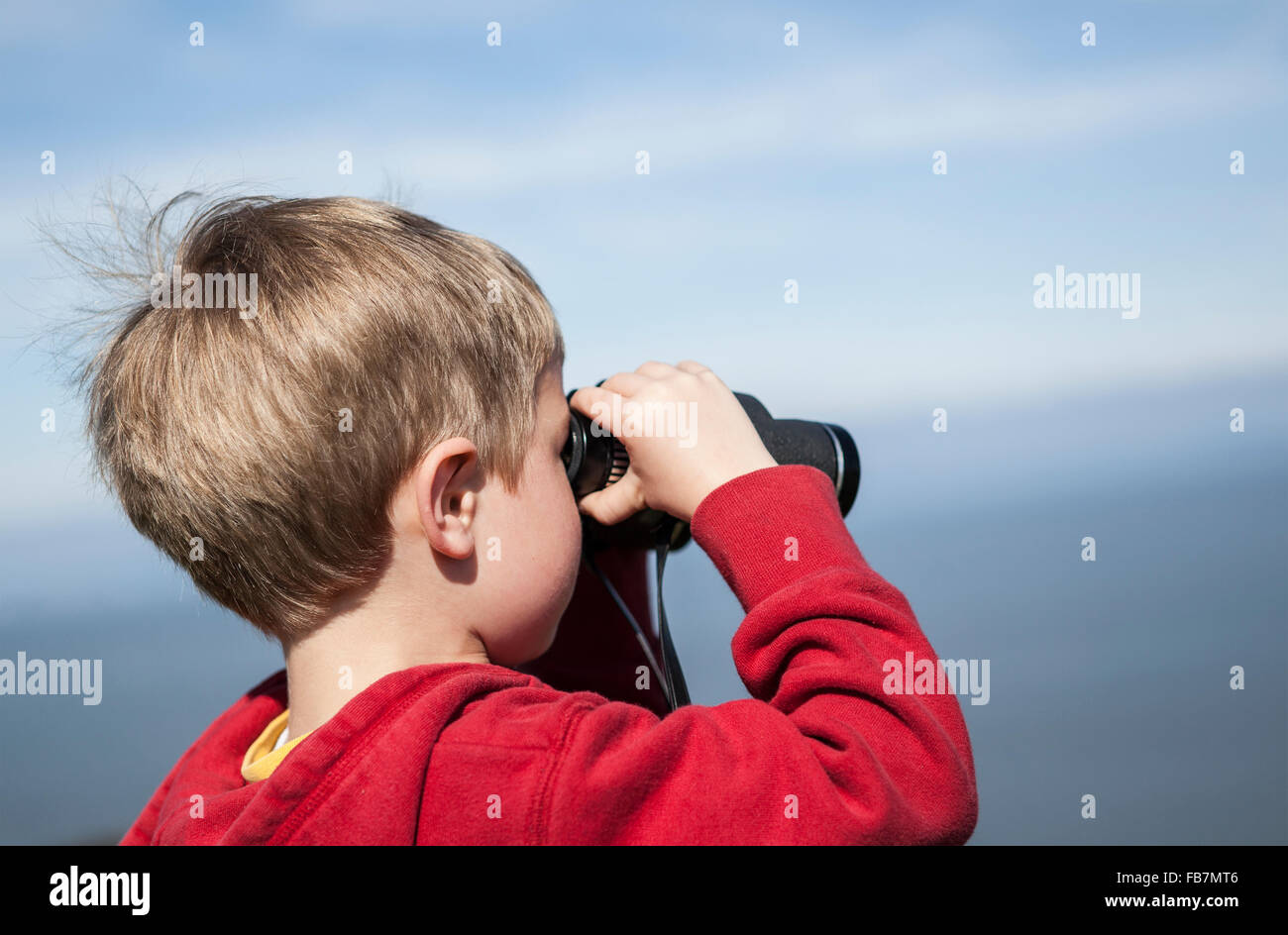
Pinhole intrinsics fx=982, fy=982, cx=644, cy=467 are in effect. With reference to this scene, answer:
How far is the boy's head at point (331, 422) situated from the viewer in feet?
2.44

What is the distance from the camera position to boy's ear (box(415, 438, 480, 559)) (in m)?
0.74

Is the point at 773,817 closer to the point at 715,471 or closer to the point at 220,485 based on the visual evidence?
the point at 715,471

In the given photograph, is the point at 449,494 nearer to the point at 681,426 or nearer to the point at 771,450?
the point at 681,426

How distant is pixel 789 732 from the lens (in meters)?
0.68

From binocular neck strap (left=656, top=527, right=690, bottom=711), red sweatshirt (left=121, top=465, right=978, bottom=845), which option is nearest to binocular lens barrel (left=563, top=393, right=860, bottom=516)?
binocular neck strap (left=656, top=527, right=690, bottom=711)

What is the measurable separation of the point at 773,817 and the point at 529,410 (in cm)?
38

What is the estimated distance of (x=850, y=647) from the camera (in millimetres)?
712

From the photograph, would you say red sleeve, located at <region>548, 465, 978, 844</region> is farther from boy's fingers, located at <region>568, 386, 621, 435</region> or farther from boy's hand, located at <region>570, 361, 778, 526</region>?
boy's fingers, located at <region>568, 386, 621, 435</region>

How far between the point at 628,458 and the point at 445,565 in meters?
0.24

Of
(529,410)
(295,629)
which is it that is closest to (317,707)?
(295,629)

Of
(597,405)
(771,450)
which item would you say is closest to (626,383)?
(597,405)

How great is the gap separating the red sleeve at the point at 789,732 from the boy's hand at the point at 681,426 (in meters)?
0.03

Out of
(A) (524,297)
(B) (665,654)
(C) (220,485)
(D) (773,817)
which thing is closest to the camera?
(D) (773,817)

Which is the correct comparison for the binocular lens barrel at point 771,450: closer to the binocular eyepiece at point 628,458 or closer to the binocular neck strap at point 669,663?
the binocular eyepiece at point 628,458
